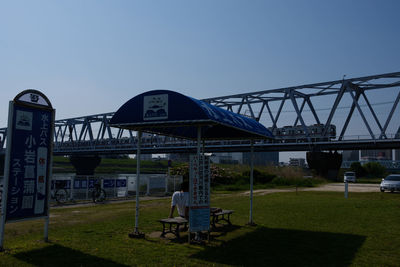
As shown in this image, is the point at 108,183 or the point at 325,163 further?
the point at 325,163

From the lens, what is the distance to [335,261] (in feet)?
24.7

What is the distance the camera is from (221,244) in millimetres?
8977

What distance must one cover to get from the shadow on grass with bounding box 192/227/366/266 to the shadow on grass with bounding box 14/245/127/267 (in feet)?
6.63

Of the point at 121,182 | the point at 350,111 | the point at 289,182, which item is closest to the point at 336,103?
the point at 350,111

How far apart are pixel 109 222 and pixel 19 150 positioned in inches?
196

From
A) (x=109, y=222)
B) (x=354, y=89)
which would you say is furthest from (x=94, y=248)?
(x=354, y=89)

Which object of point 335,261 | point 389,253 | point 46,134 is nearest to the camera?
point 335,261

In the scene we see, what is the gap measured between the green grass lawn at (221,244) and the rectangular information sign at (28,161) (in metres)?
0.94

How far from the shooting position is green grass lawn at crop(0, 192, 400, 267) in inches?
291

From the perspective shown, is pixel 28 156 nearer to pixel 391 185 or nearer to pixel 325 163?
pixel 391 185

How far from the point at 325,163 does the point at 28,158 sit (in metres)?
49.3

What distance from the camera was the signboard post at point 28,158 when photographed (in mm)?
8133

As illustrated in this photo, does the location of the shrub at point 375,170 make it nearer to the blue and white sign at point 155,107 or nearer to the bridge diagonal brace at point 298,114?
the bridge diagonal brace at point 298,114

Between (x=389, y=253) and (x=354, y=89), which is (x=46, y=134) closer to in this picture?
(x=389, y=253)
